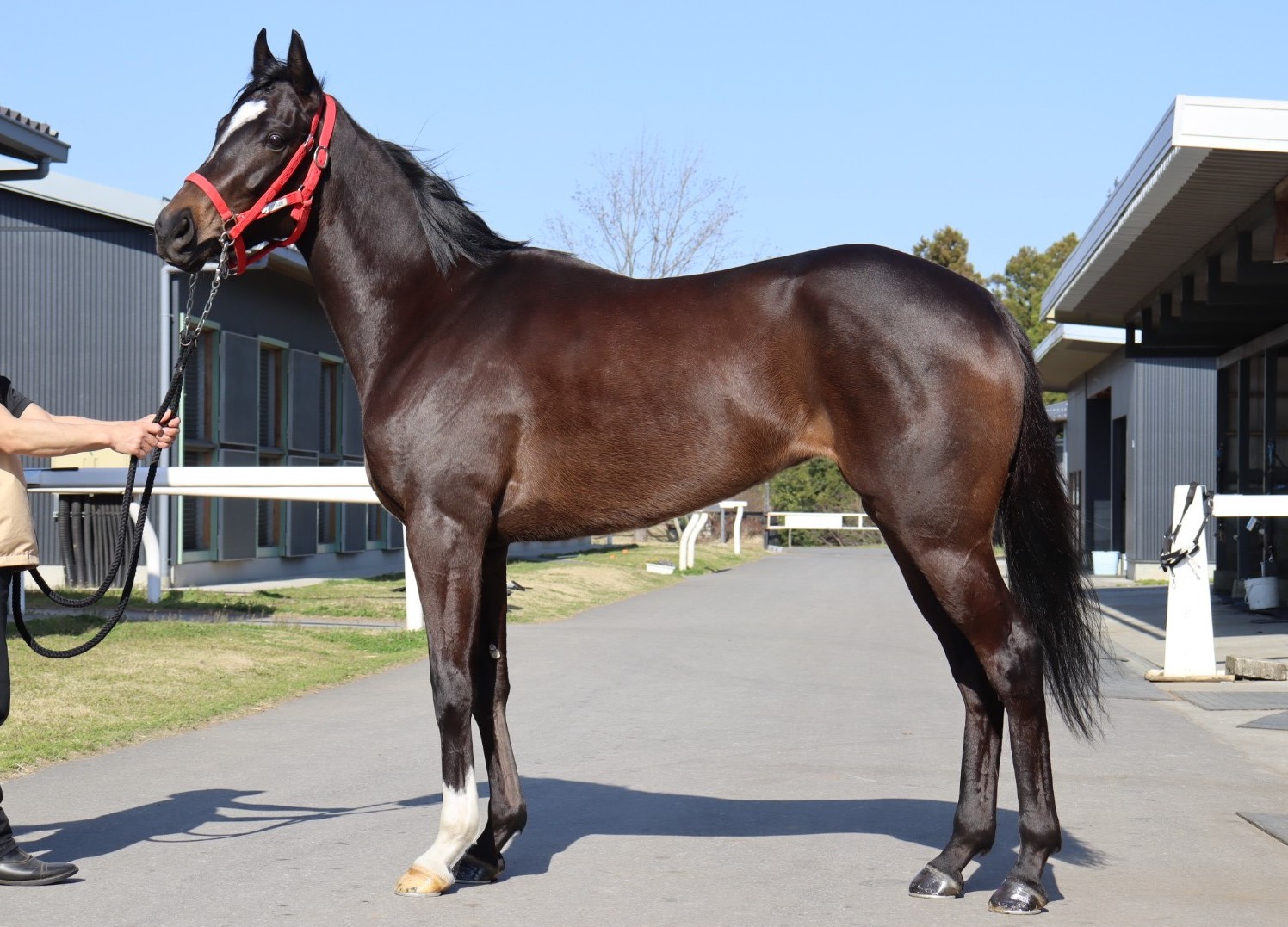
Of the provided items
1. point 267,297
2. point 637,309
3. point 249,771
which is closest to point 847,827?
point 637,309

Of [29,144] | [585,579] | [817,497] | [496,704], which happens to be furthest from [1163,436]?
[496,704]

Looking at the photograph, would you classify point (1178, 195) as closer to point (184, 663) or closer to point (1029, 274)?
point (184, 663)

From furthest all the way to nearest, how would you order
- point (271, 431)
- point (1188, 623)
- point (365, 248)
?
point (271, 431)
point (1188, 623)
point (365, 248)

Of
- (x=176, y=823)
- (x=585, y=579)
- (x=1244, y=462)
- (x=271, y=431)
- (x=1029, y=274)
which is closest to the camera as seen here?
(x=176, y=823)

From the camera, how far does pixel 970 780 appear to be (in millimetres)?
4613

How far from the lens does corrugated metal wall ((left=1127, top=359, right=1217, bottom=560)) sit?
2566 centimetres

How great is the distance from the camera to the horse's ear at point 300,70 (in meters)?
4.84

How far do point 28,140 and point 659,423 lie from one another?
32.7 ft

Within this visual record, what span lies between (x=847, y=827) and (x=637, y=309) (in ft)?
7.48

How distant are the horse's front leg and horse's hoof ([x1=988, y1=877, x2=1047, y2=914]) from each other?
171 centimetres

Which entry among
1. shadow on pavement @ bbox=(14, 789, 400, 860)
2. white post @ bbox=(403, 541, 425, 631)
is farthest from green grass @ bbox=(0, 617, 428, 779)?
shadow on pavement @ bbox=(14, 789, 400, 860)

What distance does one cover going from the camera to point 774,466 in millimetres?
4605

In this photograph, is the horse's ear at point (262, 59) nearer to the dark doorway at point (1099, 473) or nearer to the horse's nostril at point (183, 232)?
the horse's nostril at point (183, 232)

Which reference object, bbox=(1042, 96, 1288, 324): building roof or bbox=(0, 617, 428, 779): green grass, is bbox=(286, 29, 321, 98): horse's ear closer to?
bbox=(0, 617, 428, 779): green grass
